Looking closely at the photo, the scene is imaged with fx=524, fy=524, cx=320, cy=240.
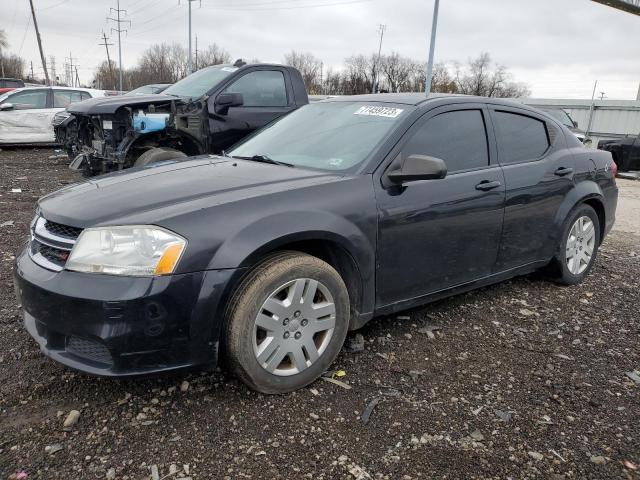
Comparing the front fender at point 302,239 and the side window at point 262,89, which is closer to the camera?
the front fender at point 302,239

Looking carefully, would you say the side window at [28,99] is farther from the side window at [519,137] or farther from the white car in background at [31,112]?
the side window at [519,137]

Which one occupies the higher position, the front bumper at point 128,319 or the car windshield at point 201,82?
the car windshield at point 201,82

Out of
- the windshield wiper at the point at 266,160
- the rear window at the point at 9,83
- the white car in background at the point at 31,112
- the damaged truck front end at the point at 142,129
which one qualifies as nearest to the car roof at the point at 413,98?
the windshield wiper at the point at 266,160

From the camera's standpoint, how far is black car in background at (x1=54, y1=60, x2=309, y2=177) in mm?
6996

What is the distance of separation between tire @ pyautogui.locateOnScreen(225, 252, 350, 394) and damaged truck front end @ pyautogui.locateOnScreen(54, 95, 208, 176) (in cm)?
480

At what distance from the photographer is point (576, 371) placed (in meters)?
3.16

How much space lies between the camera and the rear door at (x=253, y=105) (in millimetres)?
7105

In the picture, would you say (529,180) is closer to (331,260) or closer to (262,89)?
(331,260)

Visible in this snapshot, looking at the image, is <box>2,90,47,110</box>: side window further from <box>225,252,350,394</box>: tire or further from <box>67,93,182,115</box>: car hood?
<box>225,252,350,394</box>: tire

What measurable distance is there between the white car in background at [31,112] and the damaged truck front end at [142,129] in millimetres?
6193

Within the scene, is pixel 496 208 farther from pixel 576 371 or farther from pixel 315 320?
pixel 315 320

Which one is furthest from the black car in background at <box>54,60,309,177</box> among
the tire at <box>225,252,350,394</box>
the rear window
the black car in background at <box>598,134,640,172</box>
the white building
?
the rear window

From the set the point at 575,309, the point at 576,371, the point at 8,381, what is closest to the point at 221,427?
the point at 8,381

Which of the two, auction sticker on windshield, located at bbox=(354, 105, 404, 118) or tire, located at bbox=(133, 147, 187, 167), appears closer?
auction sticker on windshield, located at bbox=(354, 105, 404, 118)
